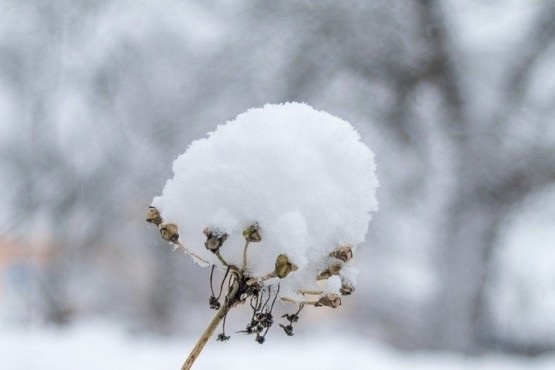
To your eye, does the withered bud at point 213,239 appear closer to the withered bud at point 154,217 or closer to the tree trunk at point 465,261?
the withered bud at point 154,217

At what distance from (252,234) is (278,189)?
0.07 m

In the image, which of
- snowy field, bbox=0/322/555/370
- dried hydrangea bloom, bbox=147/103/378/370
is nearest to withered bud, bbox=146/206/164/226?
dried hydrangea bloom, bbox=147/103/378/370

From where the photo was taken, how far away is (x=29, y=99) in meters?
4.42

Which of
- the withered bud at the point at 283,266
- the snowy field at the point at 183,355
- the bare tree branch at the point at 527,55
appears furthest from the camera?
the bare tree branch at the point at 527,55

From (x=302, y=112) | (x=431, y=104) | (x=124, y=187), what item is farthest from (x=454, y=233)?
(x=302, y=112)

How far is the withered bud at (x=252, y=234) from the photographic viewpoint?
18.4 inches

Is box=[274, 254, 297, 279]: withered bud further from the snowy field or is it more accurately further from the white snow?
the snowy field

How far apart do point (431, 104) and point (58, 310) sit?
2.72 metres

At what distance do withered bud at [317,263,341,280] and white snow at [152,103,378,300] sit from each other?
0.04ft

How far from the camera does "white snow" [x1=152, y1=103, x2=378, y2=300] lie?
0.51m

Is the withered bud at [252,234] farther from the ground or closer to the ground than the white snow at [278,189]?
closer to the ground

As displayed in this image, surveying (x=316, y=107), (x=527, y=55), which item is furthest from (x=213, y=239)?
(x=527, y=55)

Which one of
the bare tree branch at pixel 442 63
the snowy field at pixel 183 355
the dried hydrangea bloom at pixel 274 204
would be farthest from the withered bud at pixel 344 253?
the bare tree branch at pixel 442 63

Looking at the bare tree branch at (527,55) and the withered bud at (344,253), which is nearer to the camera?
the withered bud at (344,253)
